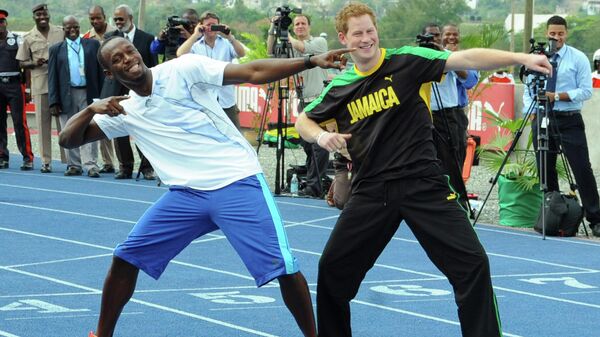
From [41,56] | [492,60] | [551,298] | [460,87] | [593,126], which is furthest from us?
[593,126]

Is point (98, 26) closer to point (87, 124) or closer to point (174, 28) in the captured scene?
point (174, 28)

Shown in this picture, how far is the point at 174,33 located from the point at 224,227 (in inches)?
325

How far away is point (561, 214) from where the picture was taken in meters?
11.2

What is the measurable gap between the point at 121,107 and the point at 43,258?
13.3 ft

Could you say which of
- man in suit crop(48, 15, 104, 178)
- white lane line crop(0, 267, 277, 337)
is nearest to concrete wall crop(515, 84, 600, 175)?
man in suit crop(48, 15, 104, 178)

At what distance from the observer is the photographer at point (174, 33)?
14094 millimetres

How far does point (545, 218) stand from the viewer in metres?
11.3

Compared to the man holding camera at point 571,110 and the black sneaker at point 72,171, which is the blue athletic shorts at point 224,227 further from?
the black sneaker at point 72,171

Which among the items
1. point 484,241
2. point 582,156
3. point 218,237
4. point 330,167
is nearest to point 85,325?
point 218,237

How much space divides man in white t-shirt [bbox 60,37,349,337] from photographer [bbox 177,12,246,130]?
22.4 feet

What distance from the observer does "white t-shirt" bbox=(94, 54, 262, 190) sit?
616cm

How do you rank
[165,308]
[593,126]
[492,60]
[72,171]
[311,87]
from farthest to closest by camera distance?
[593,126], [72,171], [311,87], [165,308], [492,60]

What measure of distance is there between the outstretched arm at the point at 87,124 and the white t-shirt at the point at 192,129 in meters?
0.15

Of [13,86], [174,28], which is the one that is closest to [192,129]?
[174,28]
